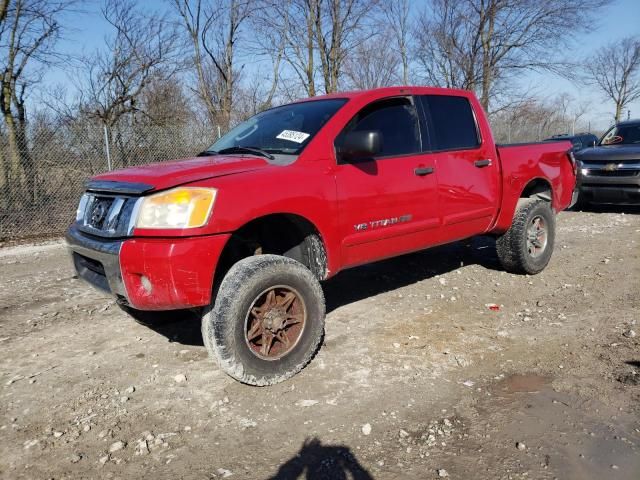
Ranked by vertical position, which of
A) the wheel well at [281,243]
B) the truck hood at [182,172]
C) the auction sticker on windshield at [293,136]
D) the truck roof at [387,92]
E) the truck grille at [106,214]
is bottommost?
the wheel well at [281,243]

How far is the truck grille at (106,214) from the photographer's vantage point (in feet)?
9.85

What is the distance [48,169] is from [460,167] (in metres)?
7.88

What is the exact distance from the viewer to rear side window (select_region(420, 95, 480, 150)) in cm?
437

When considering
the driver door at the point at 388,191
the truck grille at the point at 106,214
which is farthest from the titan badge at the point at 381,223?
the truck grille at the point at 106,214

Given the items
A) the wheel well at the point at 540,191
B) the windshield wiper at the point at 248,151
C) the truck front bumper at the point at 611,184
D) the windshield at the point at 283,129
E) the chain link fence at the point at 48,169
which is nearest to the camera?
the windshield wiper at the point at 248,151

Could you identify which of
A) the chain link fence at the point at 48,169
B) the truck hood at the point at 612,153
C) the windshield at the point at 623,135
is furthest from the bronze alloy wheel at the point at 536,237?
the chain link fence at the point at 48,169

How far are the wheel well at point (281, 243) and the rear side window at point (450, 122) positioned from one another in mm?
1477

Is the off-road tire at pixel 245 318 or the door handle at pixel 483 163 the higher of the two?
the door handle at pixel 483 163

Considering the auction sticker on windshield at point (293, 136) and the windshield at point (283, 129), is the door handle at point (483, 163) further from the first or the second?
the auction sticker on windshield at point (293, 136)

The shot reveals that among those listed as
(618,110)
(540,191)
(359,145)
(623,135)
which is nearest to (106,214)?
(359,145)

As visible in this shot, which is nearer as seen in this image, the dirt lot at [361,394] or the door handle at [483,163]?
the dirt lot at [361,394]

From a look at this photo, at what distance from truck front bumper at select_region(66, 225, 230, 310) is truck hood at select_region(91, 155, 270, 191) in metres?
0.37

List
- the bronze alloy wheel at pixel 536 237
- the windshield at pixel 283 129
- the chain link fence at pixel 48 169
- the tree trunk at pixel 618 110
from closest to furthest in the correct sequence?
the windshield at pixel 283 129 → the bronze alloy wheel at pixel 536 237 → the chain link fence at pixel 48 169 → the tree trunk at pixel 618 110

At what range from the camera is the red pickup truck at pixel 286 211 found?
292 cm
